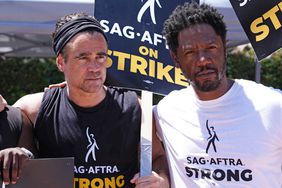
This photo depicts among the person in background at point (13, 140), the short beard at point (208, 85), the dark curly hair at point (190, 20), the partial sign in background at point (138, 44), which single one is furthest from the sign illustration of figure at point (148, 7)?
the person in background at point (13, 140)

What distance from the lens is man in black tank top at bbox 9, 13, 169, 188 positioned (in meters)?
2.33

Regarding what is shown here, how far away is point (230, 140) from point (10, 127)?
35.8 inches

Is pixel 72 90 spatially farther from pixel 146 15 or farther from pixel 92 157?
pixel 146 15

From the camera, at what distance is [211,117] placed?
222 centimetres

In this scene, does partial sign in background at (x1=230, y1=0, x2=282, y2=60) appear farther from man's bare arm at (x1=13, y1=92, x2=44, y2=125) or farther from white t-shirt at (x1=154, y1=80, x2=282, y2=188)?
man's bare arm at (x1=13, y1=92, x2=44, y2=125)

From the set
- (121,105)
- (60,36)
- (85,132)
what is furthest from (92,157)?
(60,36)

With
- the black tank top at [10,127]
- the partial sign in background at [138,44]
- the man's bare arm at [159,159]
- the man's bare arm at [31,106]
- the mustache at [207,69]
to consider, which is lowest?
the man's bare arm at [159,159]

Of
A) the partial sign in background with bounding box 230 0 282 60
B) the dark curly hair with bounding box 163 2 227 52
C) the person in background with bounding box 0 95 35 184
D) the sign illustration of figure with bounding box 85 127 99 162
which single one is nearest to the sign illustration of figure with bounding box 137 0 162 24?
the dark curly hair with bounding box 163 2 227 52

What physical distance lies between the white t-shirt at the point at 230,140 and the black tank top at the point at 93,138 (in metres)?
0.21

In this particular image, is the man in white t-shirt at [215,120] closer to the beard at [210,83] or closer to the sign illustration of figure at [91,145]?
the beard at [210,83]

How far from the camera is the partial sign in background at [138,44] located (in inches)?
97.9

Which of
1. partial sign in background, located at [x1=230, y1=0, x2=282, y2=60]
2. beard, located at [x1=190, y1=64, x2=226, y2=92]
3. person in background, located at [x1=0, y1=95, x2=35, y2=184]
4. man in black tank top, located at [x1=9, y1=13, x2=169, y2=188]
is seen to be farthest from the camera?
partial sign in background, located at [x1=230, y1=0, x2=282, y2=60]

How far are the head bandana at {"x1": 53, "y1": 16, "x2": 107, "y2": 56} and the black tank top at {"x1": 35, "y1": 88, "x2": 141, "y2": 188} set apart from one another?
256 millimetres

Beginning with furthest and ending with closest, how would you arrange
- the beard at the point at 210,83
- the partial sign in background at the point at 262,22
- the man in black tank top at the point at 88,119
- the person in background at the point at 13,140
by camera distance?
the partial sign in background at the point at 262,22, the man in black tank top at the point at 88,119, the beard at the point at 210,83, the person in background at the point at 13,140
